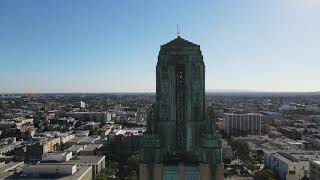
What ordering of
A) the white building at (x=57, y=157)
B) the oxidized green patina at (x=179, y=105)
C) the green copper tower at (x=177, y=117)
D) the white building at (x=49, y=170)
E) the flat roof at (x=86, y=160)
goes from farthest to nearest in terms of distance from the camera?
the flat roof at (x=86, y=160), the white building at (x=57, y=157), the white building at (x=49, y=170), the oxidized green patina at (x=179, y=105), the green copper tower at (x=177, y=117)

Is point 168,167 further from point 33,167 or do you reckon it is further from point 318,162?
point 318,162

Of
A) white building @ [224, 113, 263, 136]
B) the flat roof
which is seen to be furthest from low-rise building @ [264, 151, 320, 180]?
white building @ [224, 113, 263, 136]

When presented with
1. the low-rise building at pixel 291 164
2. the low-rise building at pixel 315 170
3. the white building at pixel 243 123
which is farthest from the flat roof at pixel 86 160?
the white building at pixel 243 123

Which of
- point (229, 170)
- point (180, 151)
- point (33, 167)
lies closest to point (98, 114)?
point (229, 170)

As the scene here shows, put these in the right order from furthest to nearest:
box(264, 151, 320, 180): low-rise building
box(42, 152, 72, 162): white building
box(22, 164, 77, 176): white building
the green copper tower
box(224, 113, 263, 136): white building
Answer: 1. box(224, 113, 263, 136): white building
2. box(42, 152, 72, 162): white building
3. box(264, 151, 320, 180): low-rise building
4. box(22, 164, 77, 176): white building
5. the green copper tower

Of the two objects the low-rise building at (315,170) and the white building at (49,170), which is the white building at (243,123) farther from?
the white building at (49,170)

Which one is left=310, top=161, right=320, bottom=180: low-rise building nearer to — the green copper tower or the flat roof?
the flat roof

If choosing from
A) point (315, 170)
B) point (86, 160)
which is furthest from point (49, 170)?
point (315, 170)
